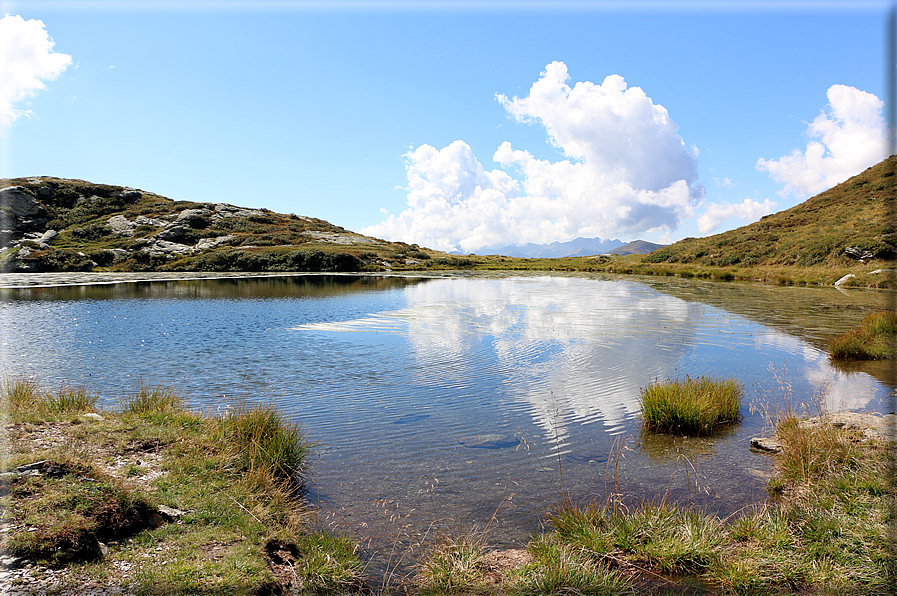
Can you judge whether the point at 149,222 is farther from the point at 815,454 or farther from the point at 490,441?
the point at 815,454

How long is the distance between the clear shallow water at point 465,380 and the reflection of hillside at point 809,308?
0.33 meters

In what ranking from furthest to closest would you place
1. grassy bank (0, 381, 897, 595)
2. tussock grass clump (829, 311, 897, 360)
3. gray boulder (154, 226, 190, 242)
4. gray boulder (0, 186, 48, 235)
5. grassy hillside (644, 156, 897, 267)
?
gray boulder (154, 226, 190, 242) < gray boulder (0, 186, 48, 235) < grassy hillside (644, 156, 897, 267) < tussock grass clump (829, 311, 897, 360) < grassy bank (0, 381, 897, 595)

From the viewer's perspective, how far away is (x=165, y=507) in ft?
20.6

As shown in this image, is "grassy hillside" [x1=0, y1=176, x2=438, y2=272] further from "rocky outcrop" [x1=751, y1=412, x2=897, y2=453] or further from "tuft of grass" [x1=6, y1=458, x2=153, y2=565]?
"rocky outcrop" [x1=751, y1=412, x2=897, y2=453]

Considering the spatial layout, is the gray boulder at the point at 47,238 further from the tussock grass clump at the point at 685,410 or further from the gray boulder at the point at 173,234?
the tussock grass clump at the point at 685,410

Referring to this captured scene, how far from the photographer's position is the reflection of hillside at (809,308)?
72.9 ft

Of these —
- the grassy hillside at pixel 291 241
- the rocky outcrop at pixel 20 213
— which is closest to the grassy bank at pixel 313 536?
the grassy hillside at pixel 291 241

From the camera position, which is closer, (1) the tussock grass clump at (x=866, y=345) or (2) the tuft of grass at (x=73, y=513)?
(2) the tuft of grass at (x=73, y=513)

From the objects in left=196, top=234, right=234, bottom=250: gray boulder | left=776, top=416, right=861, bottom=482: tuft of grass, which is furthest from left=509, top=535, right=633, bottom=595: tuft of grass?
left=196, top=234, right=234, bottom=250: gray boulder

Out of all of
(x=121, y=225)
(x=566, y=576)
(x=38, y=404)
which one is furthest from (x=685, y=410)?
(x=121, y=225)

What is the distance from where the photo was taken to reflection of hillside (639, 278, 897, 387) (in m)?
22.2

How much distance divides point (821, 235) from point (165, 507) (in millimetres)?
91540

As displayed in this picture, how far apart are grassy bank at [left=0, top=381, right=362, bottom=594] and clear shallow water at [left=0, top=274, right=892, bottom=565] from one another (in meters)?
1.09

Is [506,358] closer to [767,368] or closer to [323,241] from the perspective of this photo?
[767,368]
